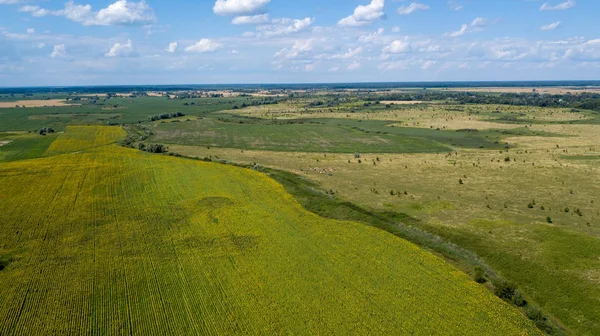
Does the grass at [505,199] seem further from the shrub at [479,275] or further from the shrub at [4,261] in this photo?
the shrub at [4,261]

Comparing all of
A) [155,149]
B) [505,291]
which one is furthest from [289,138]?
[505,291]

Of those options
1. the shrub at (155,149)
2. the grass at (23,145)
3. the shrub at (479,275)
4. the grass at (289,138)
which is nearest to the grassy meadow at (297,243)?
the shrub at (479,275)

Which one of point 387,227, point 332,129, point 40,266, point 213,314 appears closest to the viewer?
point 213,314

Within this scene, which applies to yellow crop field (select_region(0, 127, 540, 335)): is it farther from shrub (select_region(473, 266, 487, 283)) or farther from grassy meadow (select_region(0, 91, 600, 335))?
shrub (select_region(473, 266, 487, 283))

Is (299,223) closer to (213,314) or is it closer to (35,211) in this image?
(213,314)

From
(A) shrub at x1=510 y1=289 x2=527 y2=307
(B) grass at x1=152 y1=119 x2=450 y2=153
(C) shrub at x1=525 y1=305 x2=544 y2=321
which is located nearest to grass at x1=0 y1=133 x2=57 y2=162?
(B) grass at x1=152 y1=119 x2=450 y2=153

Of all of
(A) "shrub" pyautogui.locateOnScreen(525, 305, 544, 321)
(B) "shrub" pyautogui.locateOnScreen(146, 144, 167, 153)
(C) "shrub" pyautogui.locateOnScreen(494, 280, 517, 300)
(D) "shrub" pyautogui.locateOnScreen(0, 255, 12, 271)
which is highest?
(B) "shrub" pyautogui.locateOnScreen(146, 144, 167, 153)

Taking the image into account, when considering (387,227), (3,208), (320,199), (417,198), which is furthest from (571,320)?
(3,208)

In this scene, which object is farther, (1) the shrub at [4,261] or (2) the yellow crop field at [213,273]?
(1) the shrub at [4,261]
